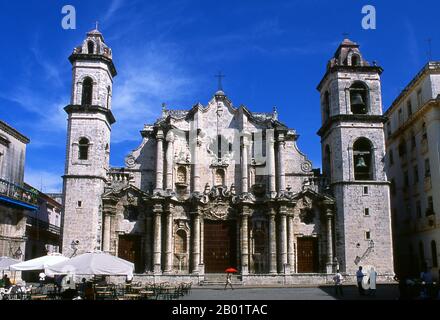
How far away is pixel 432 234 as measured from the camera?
1435 inches

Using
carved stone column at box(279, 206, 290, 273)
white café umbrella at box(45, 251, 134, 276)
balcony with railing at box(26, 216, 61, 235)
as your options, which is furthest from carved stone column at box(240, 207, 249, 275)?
balcony with railing at box(26, 216, 61, 235)

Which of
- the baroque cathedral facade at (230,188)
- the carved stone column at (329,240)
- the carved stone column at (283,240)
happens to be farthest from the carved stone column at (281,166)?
the carved stone column at (329,240)

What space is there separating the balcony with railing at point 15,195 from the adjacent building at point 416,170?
2857cm

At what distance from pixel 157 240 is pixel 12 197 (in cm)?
1035

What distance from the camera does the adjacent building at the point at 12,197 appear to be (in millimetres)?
35281

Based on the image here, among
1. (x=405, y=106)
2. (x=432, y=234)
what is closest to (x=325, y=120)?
(x=405, y=106)

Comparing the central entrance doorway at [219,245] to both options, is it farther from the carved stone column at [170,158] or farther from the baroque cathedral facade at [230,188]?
the carved stone column at [170,158]

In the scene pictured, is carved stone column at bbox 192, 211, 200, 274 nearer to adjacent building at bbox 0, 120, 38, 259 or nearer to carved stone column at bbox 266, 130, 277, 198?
carved stone column at bbox 266, 130, 277, 198

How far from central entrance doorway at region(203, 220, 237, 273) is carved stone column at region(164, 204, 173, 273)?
2.54 meters

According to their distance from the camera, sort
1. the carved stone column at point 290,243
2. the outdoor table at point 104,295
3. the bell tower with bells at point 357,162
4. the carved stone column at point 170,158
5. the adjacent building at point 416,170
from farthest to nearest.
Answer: the carved stone column at point 170,158
the carved stone column at point 290,243
the adjacent building at point 416,170
the bell tower with bells at point 357,162
the outdoor table at point 104,295

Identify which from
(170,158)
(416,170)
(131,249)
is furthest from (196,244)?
(416,170)

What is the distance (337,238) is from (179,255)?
1120 centimetres

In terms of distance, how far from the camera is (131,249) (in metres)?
36.7

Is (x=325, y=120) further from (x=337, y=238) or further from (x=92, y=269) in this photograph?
(x=92, y=269)
